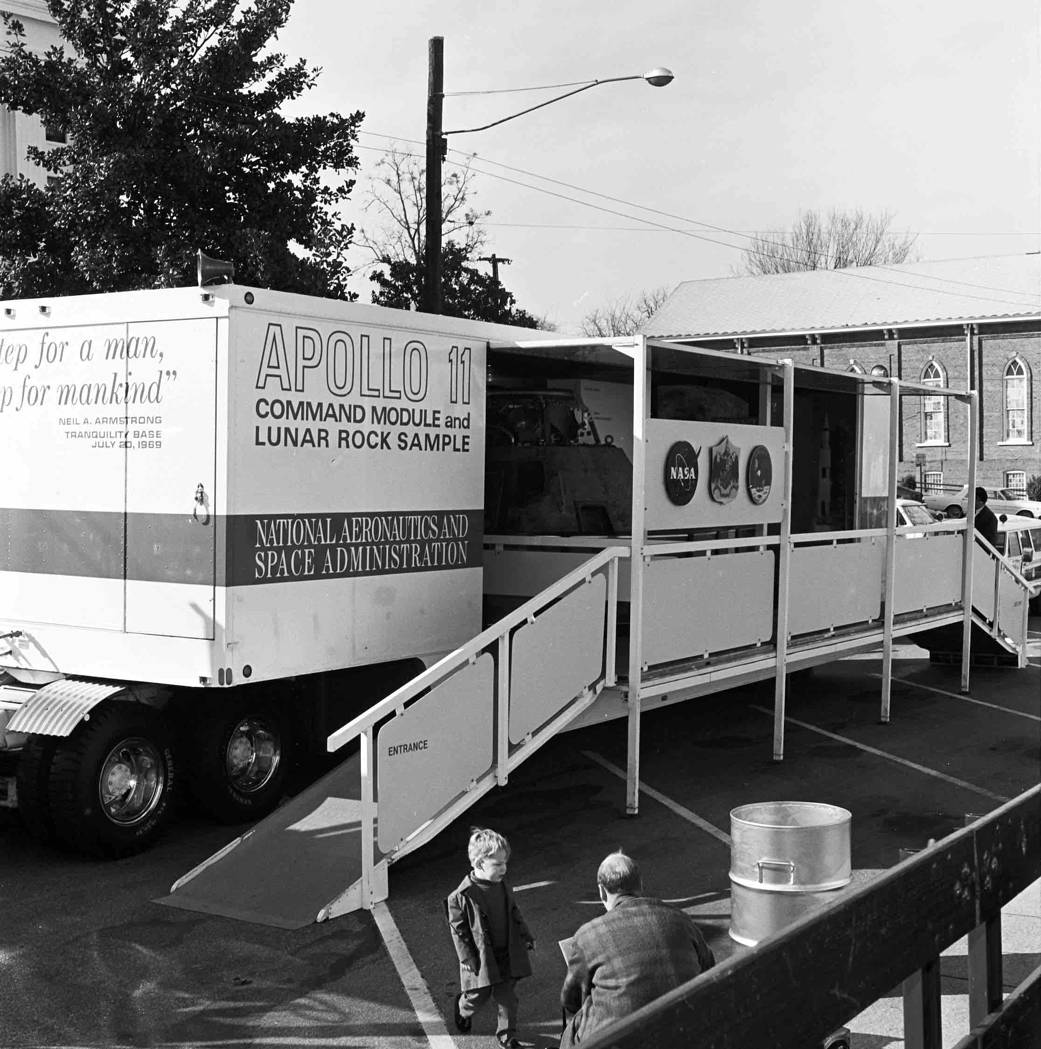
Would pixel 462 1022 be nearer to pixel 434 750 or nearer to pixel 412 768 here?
pixel 412 768

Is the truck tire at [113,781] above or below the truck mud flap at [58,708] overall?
below

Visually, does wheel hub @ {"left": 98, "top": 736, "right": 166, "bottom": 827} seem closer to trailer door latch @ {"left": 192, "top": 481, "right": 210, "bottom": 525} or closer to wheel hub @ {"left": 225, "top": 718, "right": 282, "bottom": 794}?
wheel hub @ {"left": 225, "top": 718, "right": 282, "bottom": 794}

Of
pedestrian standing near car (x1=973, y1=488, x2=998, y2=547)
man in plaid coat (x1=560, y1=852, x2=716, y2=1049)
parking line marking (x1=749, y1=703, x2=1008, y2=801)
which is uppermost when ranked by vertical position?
pedestrian standing near car (x1=973, y1=488, x2=998, y2=547)

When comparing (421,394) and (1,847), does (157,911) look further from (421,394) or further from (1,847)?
(421,394)

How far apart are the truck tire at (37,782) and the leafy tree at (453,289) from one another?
14292mm

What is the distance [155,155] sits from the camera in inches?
573

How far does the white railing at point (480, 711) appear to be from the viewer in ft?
24.5

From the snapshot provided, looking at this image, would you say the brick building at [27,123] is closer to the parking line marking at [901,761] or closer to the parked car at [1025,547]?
the parked car at [1025,547]

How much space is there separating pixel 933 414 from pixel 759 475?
144ft

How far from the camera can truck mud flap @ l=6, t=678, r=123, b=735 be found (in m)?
8.02

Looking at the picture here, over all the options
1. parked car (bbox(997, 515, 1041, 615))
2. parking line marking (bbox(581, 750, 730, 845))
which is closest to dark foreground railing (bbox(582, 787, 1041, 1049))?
parking line marking (bbox(581, 750, 730, 845))

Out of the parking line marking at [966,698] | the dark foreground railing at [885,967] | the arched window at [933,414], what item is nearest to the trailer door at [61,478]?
the dark foreground railing at [885,967]

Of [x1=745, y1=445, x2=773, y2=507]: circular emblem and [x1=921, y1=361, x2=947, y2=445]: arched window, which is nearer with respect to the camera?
[x1=745, y1=445, x2=773, y2=507]: circular emblem

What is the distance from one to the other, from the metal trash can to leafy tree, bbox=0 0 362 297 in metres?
10.5
